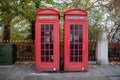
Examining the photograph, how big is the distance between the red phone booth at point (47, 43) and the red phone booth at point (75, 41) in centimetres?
48

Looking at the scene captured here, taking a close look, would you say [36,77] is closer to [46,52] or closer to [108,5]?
[46,52]

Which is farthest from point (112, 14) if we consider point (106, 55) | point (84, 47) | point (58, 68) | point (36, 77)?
point (36, 77)

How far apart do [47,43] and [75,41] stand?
1.33m

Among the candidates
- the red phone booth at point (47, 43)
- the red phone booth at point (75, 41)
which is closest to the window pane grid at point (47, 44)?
the red phone booth at point (47, 43)

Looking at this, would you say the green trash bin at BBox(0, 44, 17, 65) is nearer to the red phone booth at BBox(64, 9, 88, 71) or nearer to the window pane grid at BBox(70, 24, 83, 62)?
the red phone booth at BBox(64, 9, 88, 71)

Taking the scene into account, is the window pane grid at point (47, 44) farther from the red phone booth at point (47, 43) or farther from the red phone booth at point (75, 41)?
the red phone booth at point (75, 41)

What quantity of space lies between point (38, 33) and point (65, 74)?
2.30m

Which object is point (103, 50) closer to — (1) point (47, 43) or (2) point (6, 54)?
(1) point (47, 43)

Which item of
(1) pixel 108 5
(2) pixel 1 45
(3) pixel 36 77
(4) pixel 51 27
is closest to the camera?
(3) pixel 36 77

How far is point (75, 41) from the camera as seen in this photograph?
1274 cm

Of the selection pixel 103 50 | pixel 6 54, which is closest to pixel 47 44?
pixel 6 54

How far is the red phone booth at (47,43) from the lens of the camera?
41.1 feet

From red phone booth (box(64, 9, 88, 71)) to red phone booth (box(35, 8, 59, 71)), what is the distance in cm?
48

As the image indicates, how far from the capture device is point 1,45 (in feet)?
49.3
